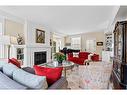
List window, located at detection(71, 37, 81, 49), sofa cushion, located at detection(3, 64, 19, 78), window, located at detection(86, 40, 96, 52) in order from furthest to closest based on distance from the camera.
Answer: window, located at detection(71, 37, 81, 49) → window, located at detection(86, 40, 96, 52) → sofa cushion, located at detection(3, 64, 19, 78)

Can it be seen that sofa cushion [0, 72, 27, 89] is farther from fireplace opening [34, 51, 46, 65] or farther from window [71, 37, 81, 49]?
window [71, 37, 81, 49]

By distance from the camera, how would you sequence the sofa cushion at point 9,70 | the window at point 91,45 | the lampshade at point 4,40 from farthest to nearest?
the window at point 91,45, the lampshade at point 4,40, the sofa cushion at point 9,70

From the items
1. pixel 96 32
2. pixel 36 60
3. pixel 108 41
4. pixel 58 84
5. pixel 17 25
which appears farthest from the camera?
pixel 96 32

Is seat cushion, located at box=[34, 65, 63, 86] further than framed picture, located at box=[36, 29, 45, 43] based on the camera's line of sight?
No

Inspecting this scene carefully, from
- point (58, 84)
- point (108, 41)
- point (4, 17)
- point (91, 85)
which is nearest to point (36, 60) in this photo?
point (4, 17)

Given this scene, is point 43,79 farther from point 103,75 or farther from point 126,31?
point 126,31

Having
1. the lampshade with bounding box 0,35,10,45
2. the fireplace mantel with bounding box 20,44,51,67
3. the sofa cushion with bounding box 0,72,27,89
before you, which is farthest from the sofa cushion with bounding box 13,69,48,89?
the fireplace mantel with bounding box 20,44,51,67

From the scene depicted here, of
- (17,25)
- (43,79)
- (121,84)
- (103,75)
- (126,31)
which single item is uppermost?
(17,25)

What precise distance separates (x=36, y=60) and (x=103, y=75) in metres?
3.72

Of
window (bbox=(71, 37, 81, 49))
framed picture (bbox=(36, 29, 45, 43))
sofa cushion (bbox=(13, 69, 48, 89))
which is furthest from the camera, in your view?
window (bbox=(71, 37, 81, 49))

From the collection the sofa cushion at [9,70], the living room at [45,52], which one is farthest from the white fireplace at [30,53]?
the sofa cushion at [9,70]

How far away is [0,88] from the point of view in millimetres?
1615

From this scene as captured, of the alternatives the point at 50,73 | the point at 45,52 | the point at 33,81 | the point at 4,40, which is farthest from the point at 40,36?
the point at 33,81

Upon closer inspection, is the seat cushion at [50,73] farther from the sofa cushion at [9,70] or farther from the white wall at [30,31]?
the white wall at [30,31]
